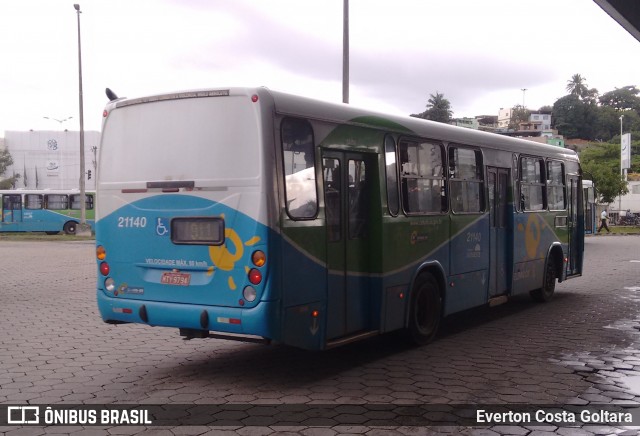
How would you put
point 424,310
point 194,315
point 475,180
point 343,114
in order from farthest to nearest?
point 475,180
point 424,310
point 343,114
point 194,315

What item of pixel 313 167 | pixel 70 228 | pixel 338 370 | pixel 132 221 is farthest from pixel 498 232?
pixel 70 228

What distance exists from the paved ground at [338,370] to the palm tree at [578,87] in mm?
141631

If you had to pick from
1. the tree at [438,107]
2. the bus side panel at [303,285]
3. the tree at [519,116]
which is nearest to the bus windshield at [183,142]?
the bus side panel at [303,285]

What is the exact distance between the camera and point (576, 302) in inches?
514

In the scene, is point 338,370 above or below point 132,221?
below

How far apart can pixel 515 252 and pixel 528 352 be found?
3076 mm

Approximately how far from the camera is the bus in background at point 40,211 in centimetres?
4041

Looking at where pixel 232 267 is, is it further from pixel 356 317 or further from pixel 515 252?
pixel 515 252

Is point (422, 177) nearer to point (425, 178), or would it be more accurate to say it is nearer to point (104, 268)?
point (425, 178)

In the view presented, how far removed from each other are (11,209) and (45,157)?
5109 centimetres

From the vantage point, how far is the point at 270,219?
252 inches

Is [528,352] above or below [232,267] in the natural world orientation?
below

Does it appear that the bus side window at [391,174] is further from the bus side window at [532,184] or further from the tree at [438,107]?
the tree at [438,107]

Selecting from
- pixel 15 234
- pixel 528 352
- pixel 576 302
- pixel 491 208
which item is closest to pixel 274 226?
pixel 528 352
